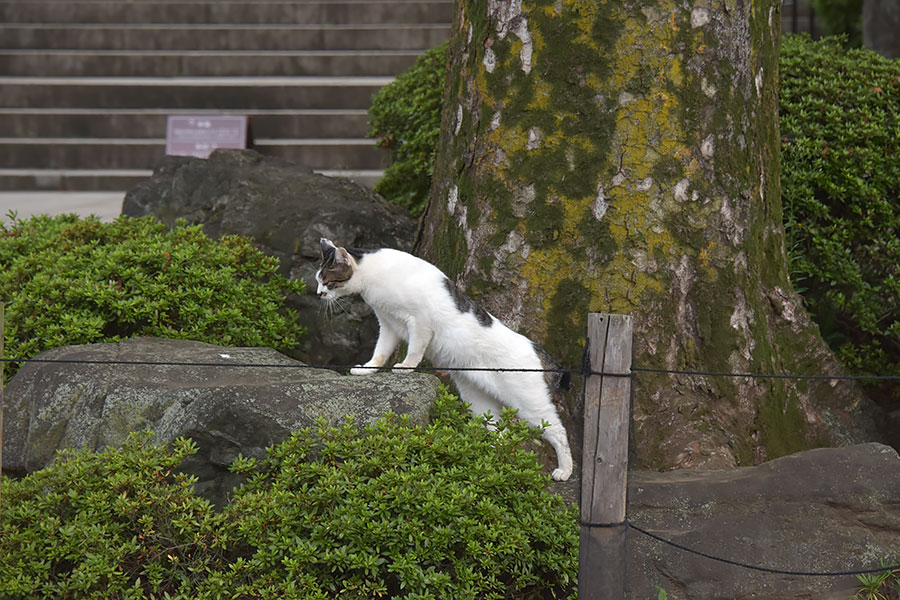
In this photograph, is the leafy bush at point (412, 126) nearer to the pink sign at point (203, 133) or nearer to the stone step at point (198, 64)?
the pink sign at point (203, 133)

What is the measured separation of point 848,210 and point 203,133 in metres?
7.28

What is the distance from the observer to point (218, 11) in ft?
45.1

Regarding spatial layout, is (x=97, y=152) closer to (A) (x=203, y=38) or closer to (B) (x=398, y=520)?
(A) (x=203, y=38)

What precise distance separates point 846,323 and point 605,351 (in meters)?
3.73

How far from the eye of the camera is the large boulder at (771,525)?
150 inches

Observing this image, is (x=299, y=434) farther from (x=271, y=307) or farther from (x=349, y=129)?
(x=349, y=129)

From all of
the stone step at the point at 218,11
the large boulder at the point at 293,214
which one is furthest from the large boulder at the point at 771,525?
the stone step at the point at 218,11

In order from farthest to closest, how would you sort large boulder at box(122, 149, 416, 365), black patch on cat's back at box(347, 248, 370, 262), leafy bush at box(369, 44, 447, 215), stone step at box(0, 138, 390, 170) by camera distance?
stone step at box(0, 138, 390, 170) → leafy bush at box(369, 44, 447, 215) → large boulder at box(122, 149, 416, 365) → black patch on cat's back at box(347, 248, 370, 262)

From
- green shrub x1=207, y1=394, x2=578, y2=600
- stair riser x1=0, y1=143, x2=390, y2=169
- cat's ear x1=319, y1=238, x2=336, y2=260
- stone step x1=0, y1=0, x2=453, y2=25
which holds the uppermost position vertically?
stone step x1=0, y1=0, x2=453, y2=25

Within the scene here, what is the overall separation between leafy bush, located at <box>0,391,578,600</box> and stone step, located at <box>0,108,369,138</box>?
858cm

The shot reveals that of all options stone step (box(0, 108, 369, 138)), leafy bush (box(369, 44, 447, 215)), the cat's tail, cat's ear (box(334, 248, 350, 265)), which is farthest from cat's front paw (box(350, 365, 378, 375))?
stone step (box(0, 108, 369, 138))

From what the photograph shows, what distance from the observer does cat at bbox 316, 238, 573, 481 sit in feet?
14.1

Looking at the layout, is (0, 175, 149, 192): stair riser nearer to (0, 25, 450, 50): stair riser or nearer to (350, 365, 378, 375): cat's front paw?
(0, 25, 450, 50): stair riser

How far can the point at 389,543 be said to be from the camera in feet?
11.2
